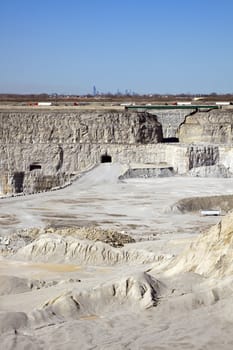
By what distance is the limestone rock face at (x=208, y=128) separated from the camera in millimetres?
46406

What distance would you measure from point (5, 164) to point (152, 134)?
9.35 meters

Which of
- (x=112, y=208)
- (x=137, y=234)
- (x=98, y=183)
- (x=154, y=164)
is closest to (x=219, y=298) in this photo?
(x=137, y=234)

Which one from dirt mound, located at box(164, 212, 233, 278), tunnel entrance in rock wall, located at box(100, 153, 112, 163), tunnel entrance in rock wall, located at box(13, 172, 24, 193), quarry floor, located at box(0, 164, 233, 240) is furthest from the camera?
tunnel entrance in rock wall, located at box(100, 153, 112, 163)

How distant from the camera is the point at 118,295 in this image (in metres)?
13.2

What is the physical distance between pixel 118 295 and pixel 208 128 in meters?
34.7

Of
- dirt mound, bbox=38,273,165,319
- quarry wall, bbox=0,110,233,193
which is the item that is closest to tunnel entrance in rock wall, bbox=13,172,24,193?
quarry wall, bbox=0,110,233,193

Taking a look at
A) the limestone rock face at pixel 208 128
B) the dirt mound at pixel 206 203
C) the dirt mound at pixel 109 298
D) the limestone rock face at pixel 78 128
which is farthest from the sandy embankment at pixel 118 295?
the limestone rock face at pixel 208 128

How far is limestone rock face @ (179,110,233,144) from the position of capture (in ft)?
152

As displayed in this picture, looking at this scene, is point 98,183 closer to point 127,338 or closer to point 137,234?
point 137,234

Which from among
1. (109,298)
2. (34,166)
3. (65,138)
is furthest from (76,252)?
(65,138)

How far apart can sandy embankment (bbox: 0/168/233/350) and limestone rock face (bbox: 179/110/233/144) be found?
2699cm

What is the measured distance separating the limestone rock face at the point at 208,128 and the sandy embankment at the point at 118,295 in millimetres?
26990

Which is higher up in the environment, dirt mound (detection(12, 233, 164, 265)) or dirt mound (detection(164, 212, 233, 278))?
dirt mound (detection(164, 212, 233, 278))

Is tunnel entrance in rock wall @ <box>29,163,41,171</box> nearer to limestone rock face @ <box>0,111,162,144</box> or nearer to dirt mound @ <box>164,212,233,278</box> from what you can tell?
limestone rock face @ <box>0,111,162,144</box>
